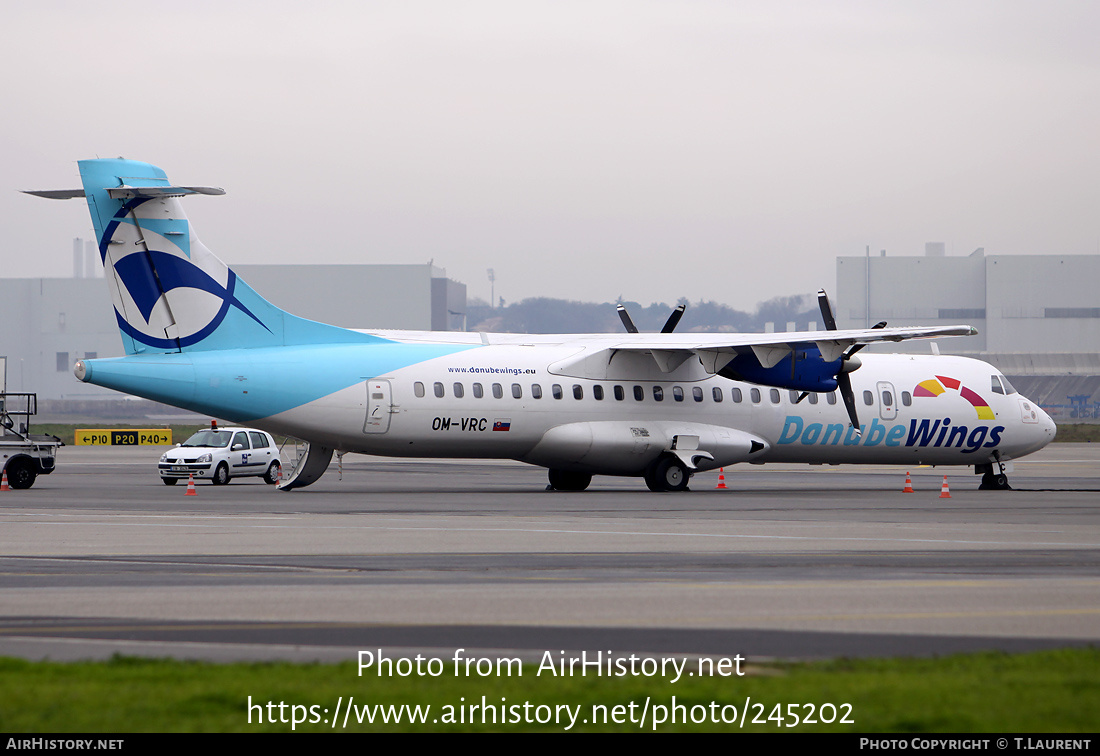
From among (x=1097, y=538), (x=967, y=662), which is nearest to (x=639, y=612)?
(x=967, y=662)

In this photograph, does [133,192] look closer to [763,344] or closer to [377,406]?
[377,406]

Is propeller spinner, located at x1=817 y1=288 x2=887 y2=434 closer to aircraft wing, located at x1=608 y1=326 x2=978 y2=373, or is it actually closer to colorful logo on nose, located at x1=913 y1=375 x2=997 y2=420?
aircraft wing, located at x1=608 y1=326 x2=978 y2=373

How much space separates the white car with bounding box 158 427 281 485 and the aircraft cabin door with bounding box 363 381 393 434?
6.99m

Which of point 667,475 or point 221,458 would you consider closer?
point 667,475

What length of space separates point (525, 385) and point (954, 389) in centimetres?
1241

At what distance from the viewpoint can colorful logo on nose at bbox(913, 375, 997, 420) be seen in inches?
1329

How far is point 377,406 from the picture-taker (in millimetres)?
28078

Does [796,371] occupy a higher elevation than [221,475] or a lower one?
higher

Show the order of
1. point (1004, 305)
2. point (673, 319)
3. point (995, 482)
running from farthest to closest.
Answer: point (1004, 305), point (995, 482), point (673, 319)

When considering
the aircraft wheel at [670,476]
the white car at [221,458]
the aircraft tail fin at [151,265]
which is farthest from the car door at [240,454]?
the aircraft wheel at [670,476]

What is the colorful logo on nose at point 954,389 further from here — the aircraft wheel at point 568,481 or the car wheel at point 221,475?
the car wheel at point 221,475

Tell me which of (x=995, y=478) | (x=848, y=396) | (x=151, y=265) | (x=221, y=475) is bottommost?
(x=221, y=475)

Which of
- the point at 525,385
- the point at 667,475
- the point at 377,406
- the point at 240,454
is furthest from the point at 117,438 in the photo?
the point at 667,475

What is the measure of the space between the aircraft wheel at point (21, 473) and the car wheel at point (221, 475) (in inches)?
219
